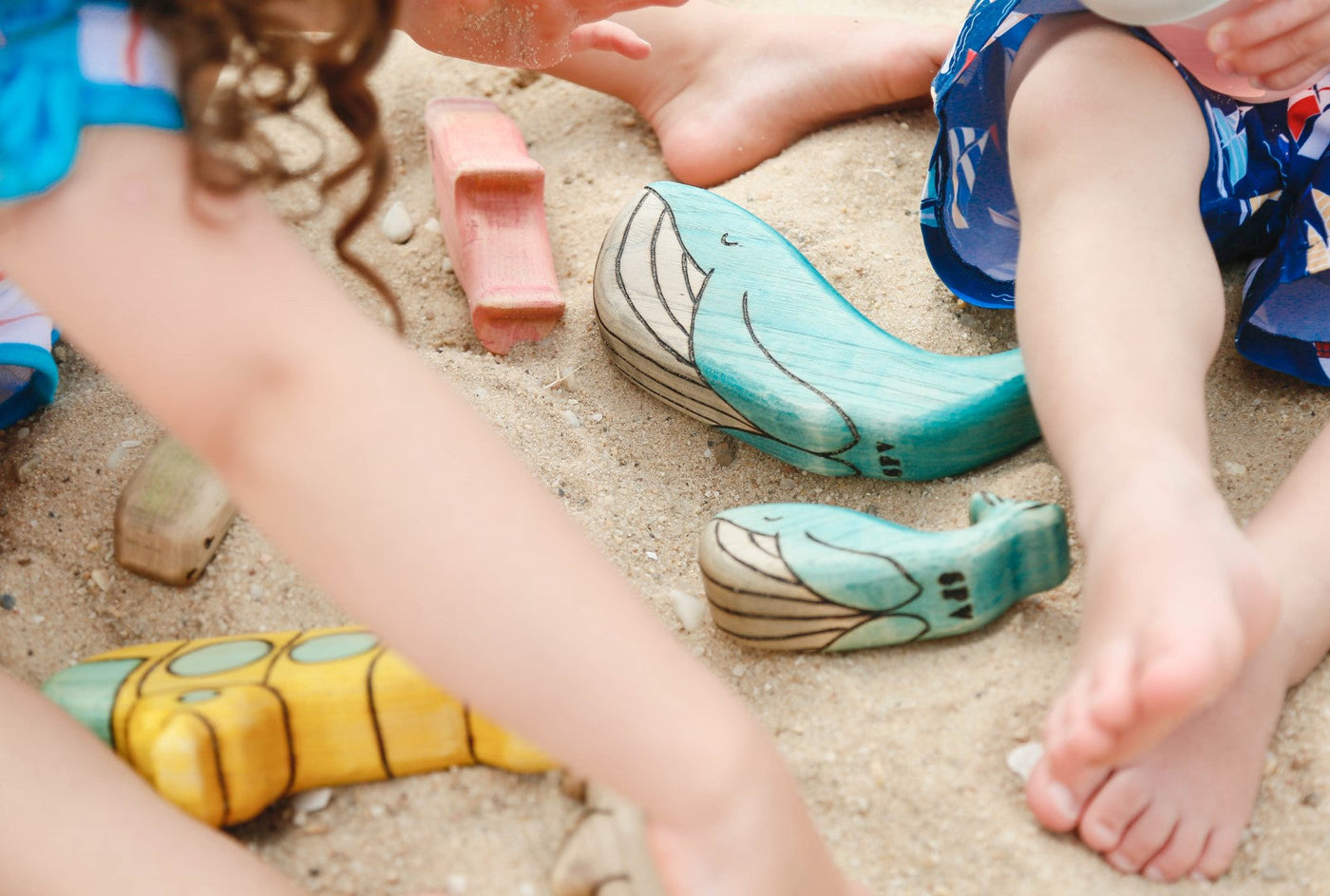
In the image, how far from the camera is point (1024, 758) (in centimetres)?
87

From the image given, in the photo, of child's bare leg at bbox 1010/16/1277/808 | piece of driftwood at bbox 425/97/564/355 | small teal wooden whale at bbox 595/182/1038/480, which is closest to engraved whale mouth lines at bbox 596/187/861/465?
small teal wooden whale at bbox 595/182/1038/480

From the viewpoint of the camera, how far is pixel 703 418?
3.95 ft

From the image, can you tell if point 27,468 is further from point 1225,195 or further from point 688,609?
point 1225,195

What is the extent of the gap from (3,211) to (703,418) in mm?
718

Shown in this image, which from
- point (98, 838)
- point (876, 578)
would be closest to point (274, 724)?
point (98, 838)

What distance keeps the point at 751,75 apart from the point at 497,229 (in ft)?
1.59

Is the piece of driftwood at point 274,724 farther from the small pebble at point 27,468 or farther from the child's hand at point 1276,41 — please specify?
the child's hand at point 1276,41

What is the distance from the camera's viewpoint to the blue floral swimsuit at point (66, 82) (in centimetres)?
60

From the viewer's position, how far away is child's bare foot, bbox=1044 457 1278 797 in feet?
2.32

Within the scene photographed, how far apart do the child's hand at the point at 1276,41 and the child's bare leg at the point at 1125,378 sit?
0.07 meters

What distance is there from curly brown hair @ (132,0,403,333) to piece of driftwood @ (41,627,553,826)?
0.27 m

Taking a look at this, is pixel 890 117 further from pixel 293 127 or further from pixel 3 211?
pixel 3 211

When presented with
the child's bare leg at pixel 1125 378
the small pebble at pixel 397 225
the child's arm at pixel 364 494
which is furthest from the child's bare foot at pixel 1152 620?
the small pebble at pixel 397 225

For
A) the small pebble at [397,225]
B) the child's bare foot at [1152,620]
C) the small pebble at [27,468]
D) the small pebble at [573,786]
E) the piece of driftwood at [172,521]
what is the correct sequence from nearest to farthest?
the child's bare foot at [1152,620] → the small pebble at [573,786] → the piece of driftwood at [172,521] → the small pebble at [27,468] → the small pebble at [397,225]
